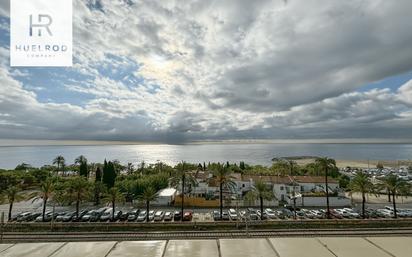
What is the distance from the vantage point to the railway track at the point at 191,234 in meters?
30.1

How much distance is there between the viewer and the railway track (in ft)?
98.6

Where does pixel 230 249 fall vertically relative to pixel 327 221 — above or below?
above

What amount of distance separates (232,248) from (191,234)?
75.6 ft

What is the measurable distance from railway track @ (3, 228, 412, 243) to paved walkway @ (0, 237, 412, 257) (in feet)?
67.7

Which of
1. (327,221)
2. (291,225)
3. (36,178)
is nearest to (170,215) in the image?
(291,225)

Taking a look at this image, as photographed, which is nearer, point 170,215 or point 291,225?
point 291,225

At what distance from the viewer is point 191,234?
1233 inches

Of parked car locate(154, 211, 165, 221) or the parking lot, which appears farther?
parked car locate(154, 211, 165, 221)

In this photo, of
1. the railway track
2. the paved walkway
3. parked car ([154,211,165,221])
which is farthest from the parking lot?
the paved walkway

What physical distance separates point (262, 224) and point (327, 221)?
8.80m

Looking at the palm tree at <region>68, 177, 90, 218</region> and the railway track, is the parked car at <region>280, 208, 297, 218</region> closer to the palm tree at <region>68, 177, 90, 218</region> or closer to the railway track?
the railway track

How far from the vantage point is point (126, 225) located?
34.2 meters

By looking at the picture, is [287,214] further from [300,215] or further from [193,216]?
[193,216]

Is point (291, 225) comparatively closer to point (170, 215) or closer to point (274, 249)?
point (170, 215)
